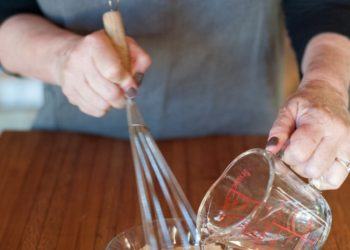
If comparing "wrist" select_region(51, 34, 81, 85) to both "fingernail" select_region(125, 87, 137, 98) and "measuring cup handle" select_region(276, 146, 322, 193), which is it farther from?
"measuring cup handle" select_region(276, 146, 322, 193)

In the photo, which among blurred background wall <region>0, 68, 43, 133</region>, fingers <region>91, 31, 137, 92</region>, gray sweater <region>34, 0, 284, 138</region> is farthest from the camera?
blurred background wall <region>0, 68, 43, 133</region>

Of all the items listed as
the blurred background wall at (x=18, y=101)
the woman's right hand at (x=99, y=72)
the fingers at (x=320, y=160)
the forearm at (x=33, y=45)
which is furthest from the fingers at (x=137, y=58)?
the blurred background wall at (x=18, y=101)

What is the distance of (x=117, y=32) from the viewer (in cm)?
62

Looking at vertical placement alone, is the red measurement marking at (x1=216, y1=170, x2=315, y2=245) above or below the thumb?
below

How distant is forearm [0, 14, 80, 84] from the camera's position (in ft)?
2.41

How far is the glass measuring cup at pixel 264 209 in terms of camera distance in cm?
50

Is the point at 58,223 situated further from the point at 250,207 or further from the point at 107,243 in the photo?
the point at 250,207

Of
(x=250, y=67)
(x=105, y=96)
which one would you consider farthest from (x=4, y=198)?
(x=250, y=67)

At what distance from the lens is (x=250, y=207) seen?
0.50 m

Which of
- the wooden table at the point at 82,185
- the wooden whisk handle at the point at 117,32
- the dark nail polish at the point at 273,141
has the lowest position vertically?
the wooden table at the point at 82,185

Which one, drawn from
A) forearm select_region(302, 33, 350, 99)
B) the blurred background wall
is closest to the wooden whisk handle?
forearm select_region(302, 33, 350, 99)

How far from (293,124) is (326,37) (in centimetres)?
23

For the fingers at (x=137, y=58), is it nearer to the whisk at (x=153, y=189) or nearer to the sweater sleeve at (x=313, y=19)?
the whisk at (x=153, y=189)

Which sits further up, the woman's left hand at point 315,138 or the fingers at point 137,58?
the fingers at point 137,58
